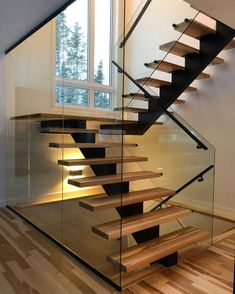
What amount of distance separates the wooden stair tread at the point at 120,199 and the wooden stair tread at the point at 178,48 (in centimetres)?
168

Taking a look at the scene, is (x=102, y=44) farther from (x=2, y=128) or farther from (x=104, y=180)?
(x=104, y=180)

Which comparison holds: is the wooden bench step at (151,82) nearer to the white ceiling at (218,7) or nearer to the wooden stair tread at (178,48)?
the wooden stair tread at (178,48)

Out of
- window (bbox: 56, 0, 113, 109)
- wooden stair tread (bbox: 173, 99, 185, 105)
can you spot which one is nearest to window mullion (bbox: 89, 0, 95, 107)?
window (bbox: 56, 0, 113, 109)

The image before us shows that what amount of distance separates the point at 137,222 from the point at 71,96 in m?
2.52

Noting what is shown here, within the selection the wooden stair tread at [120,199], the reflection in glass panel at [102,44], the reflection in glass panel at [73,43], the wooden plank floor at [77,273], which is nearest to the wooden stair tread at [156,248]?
the wooden plank floor at [77,273]

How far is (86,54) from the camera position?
16.3ft

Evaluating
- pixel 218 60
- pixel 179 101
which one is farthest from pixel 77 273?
pixel 218 60

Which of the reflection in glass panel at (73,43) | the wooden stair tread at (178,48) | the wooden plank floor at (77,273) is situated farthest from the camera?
the reflection in glass panel at (73,43)

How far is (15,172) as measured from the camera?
3.73m

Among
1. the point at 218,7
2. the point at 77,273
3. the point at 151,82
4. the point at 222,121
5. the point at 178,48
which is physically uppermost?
the point at 178,48

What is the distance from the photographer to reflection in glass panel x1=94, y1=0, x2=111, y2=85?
5137 millimetres

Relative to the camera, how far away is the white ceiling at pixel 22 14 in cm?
233

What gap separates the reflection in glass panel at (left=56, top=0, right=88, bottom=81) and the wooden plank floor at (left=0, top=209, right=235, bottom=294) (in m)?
2.47

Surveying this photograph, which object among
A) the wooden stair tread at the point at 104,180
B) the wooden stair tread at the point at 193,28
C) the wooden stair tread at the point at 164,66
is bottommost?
the wooden stair tread at the point at 104,180
